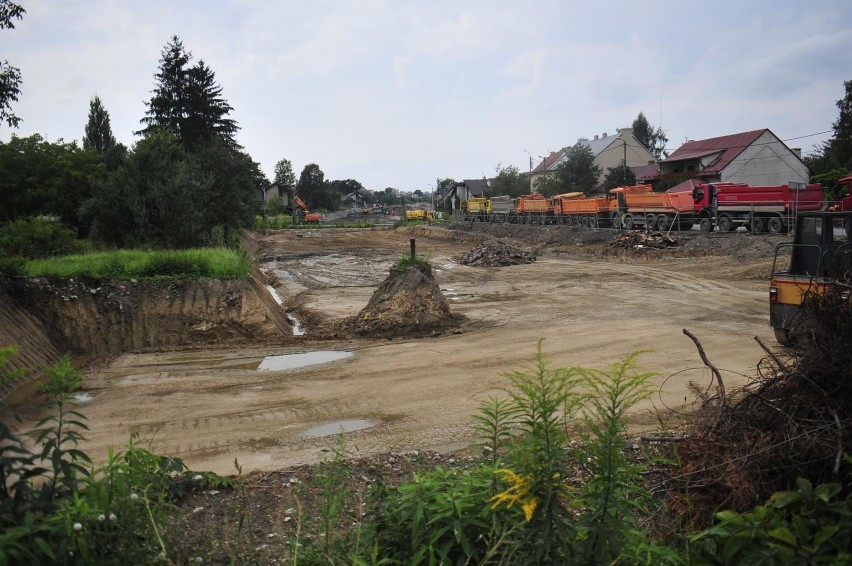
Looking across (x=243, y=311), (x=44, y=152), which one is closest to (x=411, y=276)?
(x=243, y=311)

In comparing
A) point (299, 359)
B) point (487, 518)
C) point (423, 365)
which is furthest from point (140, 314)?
point (487, 518)

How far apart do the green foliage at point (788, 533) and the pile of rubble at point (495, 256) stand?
30.1 m

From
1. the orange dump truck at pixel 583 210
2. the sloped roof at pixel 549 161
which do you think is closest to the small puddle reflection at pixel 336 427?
the orange dump truck at pixel 583 210

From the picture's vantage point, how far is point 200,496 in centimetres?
547

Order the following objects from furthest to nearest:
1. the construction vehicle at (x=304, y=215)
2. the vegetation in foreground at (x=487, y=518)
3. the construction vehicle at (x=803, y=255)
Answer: the construction vehicle at (x=304, y=215) → the construction vehicle at (x=803, y=255) → the vegetation in foreground at (x=487, y=518)

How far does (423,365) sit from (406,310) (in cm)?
436

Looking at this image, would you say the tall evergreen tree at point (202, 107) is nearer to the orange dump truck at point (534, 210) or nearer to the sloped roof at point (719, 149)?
the orange dump truck at point (534, 210)

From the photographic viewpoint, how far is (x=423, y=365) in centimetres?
1241

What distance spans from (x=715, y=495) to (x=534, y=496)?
1.68 metres

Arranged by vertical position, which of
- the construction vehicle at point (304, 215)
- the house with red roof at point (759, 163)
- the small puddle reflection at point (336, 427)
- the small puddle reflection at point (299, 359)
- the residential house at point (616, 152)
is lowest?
the small puddle reflection at point (299, 359)

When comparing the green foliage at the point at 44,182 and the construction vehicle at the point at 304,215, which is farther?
the construction vehicle at the point at 304,215

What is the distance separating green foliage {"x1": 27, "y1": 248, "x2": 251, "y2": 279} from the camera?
49.9 ft

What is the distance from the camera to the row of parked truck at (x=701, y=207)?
27156 mm

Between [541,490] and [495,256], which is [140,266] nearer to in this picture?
[541,490]
